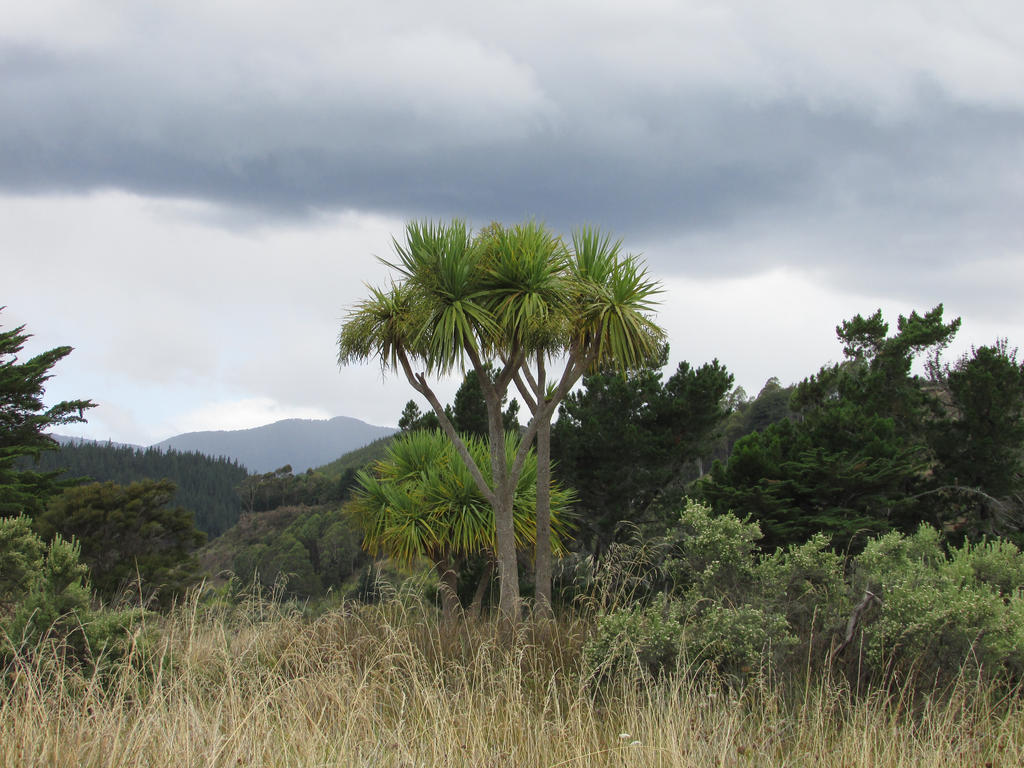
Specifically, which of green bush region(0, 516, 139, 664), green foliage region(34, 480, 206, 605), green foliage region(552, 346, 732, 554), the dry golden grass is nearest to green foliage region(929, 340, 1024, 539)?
green foliage region(552, 346, 732, 554)

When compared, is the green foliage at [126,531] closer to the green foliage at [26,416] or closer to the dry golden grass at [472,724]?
the green foliage at [26,416]

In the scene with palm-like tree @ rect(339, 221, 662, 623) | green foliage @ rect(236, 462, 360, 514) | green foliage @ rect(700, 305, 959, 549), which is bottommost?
green foliage @ rect(236, 462, 360, 514)

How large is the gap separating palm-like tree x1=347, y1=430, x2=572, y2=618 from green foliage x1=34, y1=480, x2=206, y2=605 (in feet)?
17.5

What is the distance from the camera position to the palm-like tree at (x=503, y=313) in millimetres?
8898

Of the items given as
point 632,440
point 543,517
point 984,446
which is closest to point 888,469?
point 984,446

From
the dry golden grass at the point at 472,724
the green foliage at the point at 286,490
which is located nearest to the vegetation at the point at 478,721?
the dry golden grass at the point at 472,724

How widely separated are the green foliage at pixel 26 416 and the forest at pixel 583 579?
25.1 inches

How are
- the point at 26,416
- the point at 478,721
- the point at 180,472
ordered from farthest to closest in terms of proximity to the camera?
the point at 180,472
the point at 26,416
the point at 478,721

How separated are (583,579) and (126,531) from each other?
11023 mm

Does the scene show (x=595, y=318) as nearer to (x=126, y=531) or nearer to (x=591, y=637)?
(x=591, y=637)

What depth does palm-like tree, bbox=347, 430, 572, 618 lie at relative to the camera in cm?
1191

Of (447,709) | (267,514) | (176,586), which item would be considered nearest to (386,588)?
(447,709)

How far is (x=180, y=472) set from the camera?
105m

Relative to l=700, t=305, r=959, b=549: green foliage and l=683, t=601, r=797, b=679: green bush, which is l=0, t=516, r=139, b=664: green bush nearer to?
l=683, t=601, r=797, b=679: green bush
